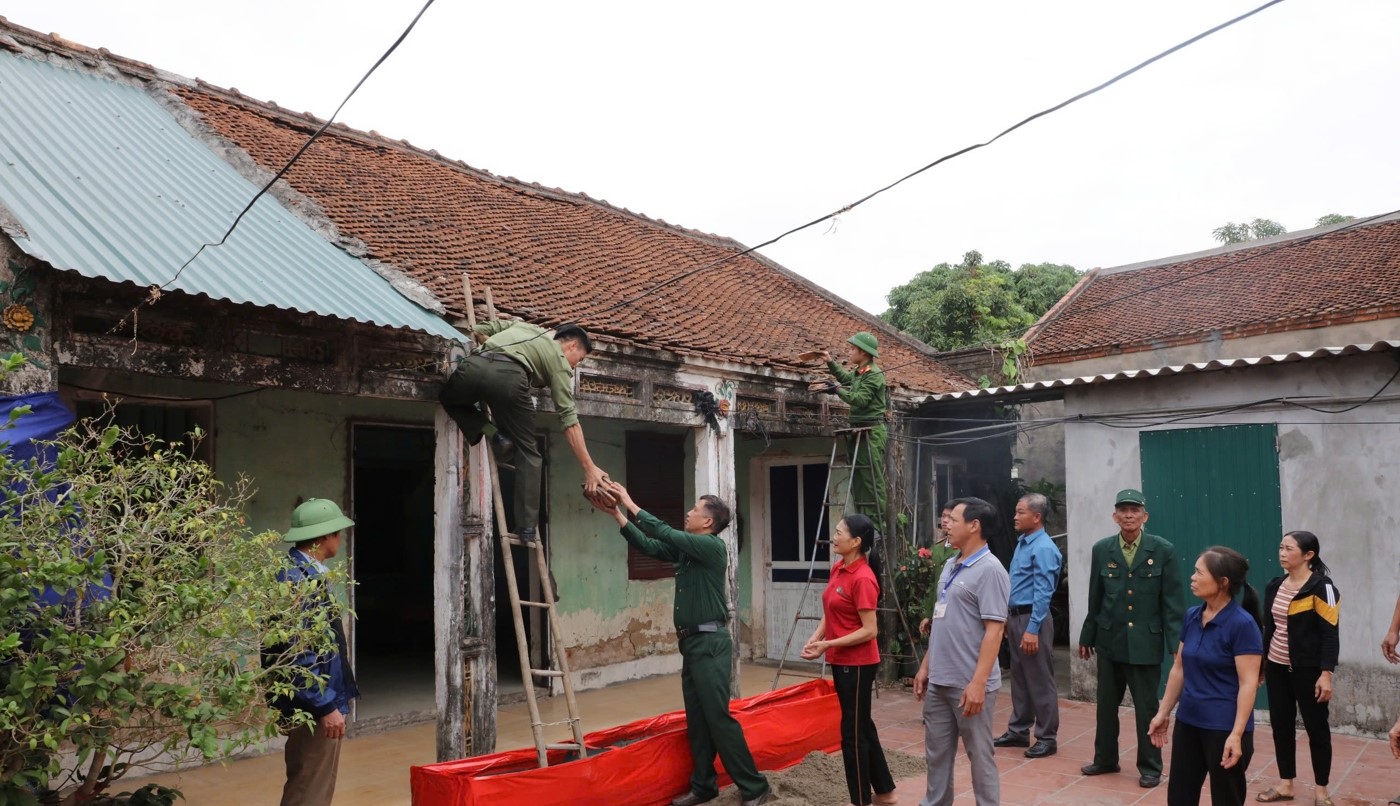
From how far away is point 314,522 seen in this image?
15.4ft

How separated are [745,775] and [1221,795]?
8.33ft

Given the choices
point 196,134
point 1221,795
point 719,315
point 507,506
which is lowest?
point 1221,795

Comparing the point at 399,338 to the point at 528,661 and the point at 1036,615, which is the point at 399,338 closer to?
the point at 528,661

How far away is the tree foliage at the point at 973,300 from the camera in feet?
62.3

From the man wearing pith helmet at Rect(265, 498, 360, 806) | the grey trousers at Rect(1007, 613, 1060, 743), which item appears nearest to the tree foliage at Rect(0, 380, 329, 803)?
the man wearing pith helmet at Rect(265, 498, 360, 806)

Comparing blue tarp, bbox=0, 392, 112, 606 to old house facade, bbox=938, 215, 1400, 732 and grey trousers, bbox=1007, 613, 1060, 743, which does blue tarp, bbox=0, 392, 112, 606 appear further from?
old house facade, bbox=938, 215, 1400, 732

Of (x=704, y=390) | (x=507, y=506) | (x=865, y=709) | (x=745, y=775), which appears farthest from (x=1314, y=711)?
(x=507, y=506)

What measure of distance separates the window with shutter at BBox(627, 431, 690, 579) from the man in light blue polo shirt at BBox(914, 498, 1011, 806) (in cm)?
599

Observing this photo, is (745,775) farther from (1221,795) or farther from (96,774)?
(96,774)

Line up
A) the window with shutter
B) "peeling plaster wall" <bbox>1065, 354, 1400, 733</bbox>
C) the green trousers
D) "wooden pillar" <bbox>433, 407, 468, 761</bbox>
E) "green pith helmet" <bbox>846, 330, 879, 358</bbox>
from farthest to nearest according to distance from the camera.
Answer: the window with shutter, the green trousers, "green pith helmet" <bbox>846, 330, 879, 358</bbox>, "peeling plaster wall" <bbox>1065, 354, 1400, 733</bbox>, "wooden pillar" <bbox>433, 407, 468, 761</bbox>

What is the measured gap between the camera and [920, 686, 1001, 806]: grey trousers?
4.90 meters

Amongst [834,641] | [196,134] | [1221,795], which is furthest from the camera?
[196,134]

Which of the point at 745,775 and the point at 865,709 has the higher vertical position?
the point at 865,709

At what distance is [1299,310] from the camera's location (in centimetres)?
1402
